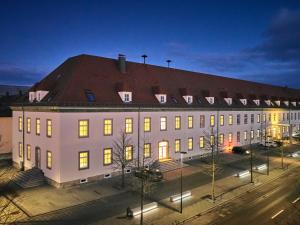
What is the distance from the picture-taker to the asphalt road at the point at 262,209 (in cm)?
2314

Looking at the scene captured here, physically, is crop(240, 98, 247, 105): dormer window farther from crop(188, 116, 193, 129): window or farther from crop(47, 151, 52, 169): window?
crop(47, 151, 52, 169): window

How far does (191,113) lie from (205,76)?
13.6 m

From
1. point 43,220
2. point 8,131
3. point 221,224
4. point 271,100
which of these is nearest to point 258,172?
point 221,224

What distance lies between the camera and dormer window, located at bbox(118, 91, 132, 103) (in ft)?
119

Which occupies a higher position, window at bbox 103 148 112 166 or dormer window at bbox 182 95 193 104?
dormer window at bbox 182 95 193 104

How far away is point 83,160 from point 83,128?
3.68 meters

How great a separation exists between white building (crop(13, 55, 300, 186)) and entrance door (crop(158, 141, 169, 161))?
146 mm

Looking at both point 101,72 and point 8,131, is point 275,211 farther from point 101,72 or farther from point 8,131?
point 8,131

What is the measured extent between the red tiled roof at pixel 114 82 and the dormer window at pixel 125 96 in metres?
0.48

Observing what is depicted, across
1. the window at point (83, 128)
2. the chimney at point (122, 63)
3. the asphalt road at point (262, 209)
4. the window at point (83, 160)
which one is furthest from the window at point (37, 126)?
the asphalt road at point (262, 209)

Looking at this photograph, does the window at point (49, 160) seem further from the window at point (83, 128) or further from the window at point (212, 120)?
the window at point (212, 120)

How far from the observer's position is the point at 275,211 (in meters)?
25.3

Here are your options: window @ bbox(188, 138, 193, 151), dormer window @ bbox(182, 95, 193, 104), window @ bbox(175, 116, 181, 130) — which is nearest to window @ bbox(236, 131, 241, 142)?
window @ bbox(188, 138, 193, 151)

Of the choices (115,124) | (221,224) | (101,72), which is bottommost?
(221,224)
